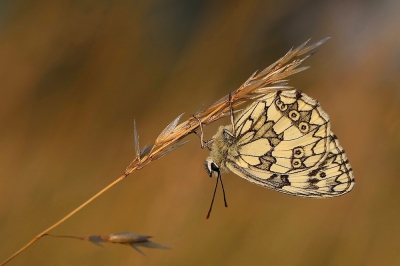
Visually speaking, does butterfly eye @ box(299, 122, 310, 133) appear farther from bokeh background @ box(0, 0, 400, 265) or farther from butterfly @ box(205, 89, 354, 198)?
bokeh background @ box(0, 0, 400, 265)

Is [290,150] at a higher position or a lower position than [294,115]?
lower

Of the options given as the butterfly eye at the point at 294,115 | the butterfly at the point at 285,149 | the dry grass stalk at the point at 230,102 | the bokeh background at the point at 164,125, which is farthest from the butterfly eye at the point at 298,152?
the bokeh background at the point at 164,125

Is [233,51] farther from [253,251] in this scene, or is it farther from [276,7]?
[253,251]

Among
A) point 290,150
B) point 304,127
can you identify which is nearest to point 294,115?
point 304,127

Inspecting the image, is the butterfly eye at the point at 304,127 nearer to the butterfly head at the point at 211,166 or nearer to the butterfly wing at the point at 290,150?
the butterfly wing at the point at 290,150

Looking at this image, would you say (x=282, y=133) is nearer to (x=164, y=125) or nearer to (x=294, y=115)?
(x=294, y=115)

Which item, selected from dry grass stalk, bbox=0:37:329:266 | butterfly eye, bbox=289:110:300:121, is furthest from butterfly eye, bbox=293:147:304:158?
dry grass stalk, bbox=0:37:329:266
